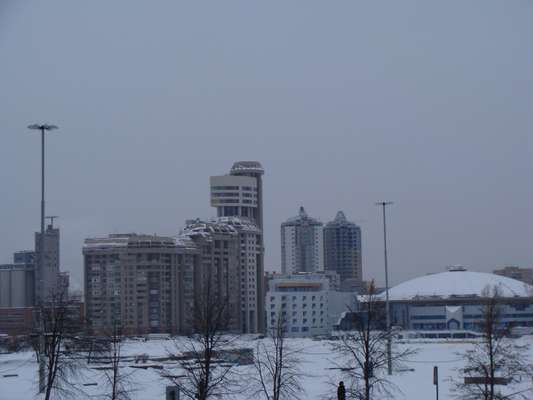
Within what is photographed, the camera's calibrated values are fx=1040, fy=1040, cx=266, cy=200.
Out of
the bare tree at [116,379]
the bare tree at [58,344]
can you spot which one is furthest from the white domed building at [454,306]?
the bare tree at [58,344]

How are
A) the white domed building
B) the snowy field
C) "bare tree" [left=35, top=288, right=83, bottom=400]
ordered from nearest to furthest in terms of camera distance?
"bare tree" [left=35, top=288, right=83, bottom=400] → the snowy field → the white domed building

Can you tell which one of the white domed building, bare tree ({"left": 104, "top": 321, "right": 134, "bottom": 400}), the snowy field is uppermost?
the white domed building

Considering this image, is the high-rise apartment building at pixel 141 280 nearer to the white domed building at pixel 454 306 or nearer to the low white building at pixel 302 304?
the low white building at pixel 302 304

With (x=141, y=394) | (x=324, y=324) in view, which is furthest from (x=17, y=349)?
(x=324, y=324)

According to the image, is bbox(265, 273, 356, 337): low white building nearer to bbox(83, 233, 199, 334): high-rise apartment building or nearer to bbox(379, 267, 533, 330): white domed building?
bbox(379, 267, 533, 330): white domed building

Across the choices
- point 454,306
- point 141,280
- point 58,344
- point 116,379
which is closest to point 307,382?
point 116,379

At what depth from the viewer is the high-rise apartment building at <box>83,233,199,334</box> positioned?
18538 centimetres

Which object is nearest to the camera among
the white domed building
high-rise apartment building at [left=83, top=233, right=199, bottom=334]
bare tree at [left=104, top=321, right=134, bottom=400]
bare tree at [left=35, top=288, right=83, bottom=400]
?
bare tree at [left=35, top=288, right=83, bottom=400]

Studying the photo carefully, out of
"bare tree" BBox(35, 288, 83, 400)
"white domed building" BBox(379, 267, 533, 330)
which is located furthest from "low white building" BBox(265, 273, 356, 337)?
"bare tree" BBox(35, 288, 83, 400)

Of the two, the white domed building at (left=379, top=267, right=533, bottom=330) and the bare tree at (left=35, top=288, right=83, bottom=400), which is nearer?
the bare tree at (left=35, top=288, right=83, bottom=400)

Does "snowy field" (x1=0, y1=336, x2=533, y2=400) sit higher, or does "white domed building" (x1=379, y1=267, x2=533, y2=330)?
"white domed building" (x1=379, y1=267, x2=533, y2=330)

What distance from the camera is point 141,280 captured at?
18762 cm

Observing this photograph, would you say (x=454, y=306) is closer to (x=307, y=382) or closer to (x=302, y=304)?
(x=302, y=304)

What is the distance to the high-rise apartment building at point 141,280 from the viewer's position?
185 meters
